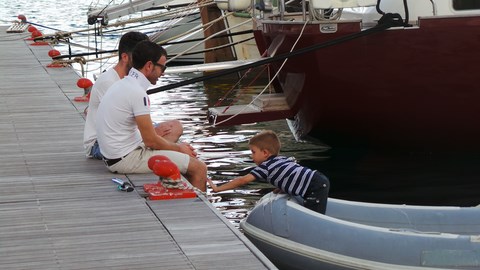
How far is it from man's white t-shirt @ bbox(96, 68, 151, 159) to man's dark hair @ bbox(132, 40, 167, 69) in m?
0.10

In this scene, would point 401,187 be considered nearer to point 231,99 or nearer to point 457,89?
point 457,89

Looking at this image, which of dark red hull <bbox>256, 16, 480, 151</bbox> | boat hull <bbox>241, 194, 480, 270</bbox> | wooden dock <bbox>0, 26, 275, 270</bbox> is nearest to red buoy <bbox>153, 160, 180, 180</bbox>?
wooden dock <bbox>0, 26, 275, 270</bbox>

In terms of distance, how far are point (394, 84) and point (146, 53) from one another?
5.03 meters

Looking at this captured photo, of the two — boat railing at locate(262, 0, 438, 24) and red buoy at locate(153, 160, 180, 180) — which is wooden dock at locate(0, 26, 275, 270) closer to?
red buoy at locate(153, 160, 180, 180)

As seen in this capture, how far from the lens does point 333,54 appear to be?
1326cm

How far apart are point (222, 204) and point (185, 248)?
490 centimetres

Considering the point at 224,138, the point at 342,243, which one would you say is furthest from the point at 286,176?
the point at 224,138

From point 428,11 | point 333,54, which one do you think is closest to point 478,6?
point 428,11

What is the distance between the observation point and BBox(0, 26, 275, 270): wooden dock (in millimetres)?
7004

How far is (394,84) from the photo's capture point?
13.4 metres

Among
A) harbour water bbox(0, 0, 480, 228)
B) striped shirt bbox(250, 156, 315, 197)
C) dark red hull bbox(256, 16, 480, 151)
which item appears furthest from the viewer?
dark red hull bbox(256, 16, 480, 151)

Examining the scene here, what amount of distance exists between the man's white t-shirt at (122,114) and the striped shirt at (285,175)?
1.09 meters

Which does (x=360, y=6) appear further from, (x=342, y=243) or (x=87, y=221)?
(x=87, y=221)

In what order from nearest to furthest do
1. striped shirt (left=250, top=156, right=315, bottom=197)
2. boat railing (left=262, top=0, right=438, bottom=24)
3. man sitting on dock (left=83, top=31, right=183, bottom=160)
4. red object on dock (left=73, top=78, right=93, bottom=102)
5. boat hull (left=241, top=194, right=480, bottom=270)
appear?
boat hull (left=241, top=194, right=480, bottom=270) → striped shirt (left=250, top=156, right=315, bottom=197) → man sitting on dock (left=83, top=31, right=183, bottom=160) → boat railing (left=262, top=0, right=438, bottom=24) → red object on dock (left=73, top=78, right=93, bottom=102)
